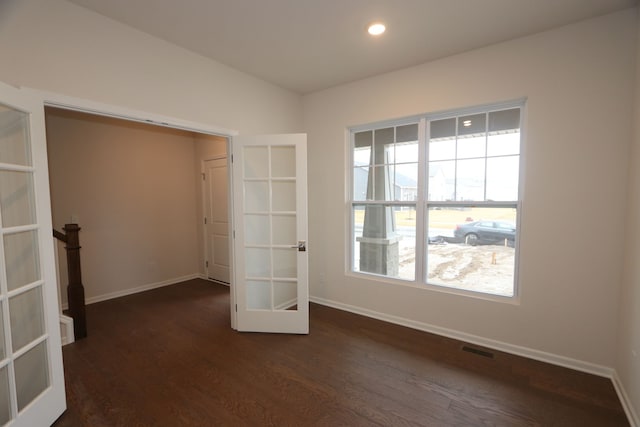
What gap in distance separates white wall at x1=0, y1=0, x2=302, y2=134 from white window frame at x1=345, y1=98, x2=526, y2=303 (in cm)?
144

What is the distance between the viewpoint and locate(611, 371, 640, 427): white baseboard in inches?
70.1

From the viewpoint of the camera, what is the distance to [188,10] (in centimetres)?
209

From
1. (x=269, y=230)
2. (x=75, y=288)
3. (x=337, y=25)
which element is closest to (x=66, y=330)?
(x=75, y=288)

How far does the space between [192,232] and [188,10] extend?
3801 mm

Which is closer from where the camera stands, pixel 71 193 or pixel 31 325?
pixel 31 325

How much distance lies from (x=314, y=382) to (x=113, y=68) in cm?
289

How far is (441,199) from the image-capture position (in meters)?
3.00

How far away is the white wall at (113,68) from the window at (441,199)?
1560 mm

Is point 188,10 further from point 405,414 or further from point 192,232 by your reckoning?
point 192,232

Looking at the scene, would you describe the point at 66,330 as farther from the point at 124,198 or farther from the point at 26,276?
the point at 124,198

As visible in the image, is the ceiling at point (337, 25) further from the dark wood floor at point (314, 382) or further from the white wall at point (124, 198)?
the dark wood floor at point (314, 382)

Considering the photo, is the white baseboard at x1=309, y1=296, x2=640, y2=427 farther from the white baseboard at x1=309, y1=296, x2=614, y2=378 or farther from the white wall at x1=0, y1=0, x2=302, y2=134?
the white wall at x1=0, y1=0, x2=302, y2=134

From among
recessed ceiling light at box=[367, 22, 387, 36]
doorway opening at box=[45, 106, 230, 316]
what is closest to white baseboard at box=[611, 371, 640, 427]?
recessed ceiling light at box=[367, 22, 387, 36]

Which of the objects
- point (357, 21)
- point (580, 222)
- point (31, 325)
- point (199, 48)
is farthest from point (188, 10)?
point (580, 222)
